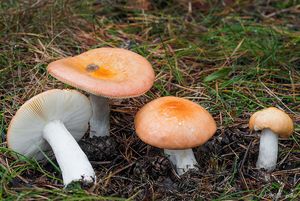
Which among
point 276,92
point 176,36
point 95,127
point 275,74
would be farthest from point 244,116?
point 176,36

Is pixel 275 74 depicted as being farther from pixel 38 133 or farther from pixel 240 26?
pixel 38 133

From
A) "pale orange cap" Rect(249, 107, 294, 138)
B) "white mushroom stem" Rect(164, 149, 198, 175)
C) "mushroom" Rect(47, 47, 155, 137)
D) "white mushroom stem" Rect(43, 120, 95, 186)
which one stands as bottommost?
"white mushroom stem" Rect(164, 149, 198, 175)

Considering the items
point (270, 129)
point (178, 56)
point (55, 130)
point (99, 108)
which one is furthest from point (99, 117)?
point (178, 56)

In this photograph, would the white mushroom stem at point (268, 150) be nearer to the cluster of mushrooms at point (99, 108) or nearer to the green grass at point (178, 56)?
the cluster of mushrooms at point (99, 108)

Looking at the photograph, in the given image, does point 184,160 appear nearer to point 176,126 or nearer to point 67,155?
point 176,126

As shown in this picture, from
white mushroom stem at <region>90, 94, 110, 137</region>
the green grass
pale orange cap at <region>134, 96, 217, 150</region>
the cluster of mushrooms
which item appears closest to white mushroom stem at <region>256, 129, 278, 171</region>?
the cluster of mushrooms

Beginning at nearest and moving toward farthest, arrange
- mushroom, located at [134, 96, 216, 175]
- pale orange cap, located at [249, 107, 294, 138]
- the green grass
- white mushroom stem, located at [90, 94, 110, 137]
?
mushroom, located at [134, 96, 216, 175] < pale orange cap, located at [249, 107, 294, 138] < the green grass < white mushroom stem, located at [90, 94, 110, 137]

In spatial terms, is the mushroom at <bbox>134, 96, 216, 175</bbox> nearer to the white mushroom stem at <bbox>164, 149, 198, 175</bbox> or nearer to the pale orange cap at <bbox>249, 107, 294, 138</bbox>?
the white mushroom stem at <bbox>164, 149, 198, 175</bbox>
